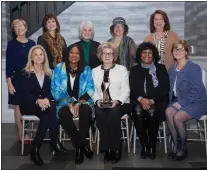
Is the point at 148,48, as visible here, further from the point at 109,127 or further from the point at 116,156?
the point at 116,156

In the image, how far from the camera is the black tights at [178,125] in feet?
11.0

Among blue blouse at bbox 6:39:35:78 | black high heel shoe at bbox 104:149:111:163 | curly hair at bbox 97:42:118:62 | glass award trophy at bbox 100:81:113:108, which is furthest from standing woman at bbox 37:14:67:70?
black high heel shoe at bbox 104:149:111:163

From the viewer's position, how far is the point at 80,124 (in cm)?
333

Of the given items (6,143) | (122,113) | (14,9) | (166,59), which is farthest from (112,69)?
(14,9)

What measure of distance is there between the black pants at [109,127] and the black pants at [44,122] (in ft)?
1.47

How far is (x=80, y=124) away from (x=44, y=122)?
0.36 meters

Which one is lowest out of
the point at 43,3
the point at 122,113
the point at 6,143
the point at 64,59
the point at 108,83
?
the point at 6,143

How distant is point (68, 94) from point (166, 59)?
123 cm

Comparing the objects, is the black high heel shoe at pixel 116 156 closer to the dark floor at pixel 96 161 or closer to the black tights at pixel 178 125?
the dark floor at pixel 96 161

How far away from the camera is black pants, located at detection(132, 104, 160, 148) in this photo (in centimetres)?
339

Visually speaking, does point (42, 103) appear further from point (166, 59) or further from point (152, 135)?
point (166, 59)

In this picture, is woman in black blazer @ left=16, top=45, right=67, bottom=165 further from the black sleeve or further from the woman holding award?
the woman holding award

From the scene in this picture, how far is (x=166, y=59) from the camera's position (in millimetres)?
3949

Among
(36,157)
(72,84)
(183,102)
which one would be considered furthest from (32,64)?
(183,102)
